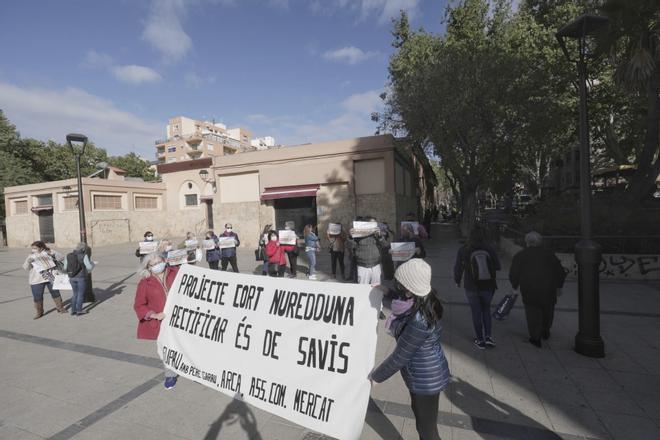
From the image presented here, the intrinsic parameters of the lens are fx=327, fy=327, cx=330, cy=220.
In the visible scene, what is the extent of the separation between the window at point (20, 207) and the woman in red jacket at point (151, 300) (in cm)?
3474

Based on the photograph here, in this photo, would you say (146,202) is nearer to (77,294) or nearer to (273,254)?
(77,294)

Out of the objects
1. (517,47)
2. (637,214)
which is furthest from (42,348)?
(517,47)

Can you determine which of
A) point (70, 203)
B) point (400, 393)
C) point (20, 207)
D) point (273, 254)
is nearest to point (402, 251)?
point (400, 393)

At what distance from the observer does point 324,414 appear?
7.82 ft

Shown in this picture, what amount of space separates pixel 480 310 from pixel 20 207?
127ft

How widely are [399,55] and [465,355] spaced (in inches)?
781

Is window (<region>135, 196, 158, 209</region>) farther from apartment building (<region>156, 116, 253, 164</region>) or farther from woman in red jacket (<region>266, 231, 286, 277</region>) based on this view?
apartment building (<region>156, 116, 253, 164</region>)

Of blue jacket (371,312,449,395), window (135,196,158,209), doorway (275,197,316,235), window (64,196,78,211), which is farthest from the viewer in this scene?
window (135,196,158,209)

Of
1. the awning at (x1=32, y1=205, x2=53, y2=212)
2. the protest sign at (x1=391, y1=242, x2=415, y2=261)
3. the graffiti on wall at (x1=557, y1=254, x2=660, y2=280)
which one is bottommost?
the graffiti on wall at (x1=557, y1=254, x2=660, y2=280)

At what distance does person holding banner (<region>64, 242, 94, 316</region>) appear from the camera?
22.9 ft

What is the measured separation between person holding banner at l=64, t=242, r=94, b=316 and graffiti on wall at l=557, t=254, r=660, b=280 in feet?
40.3

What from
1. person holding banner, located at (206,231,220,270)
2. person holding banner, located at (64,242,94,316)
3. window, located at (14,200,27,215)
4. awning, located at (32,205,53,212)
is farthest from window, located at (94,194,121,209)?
person holding banner, located at (64,242,94,316)

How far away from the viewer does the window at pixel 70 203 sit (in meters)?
25.4

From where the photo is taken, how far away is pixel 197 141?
59.8 metres
